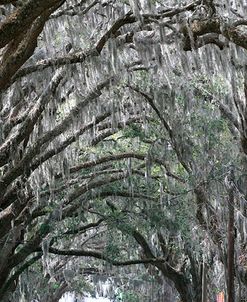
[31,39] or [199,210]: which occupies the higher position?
[199,210]

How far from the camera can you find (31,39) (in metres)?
5.00

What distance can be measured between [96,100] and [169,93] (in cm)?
103

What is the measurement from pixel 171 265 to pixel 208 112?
5.19 m

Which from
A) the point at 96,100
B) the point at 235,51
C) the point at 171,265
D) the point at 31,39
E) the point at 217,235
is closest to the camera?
the point at 31,39

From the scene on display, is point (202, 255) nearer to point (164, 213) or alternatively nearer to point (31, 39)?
point (164, 213)

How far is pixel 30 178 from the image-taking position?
9898 mm

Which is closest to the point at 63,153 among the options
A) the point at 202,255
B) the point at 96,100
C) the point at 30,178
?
the point at 30,178

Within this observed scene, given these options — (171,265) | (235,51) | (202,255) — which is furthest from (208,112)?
(171,265)

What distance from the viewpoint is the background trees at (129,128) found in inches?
257

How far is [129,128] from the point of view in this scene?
996 cm

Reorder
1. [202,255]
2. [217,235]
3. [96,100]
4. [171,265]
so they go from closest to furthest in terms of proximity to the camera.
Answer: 1. [96,100]
2. [217,235]
3. [202,255]
4. [171,265]

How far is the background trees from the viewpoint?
6520 mm

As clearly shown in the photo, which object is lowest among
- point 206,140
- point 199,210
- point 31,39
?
point 31,39

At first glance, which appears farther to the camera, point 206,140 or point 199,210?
point 199,210
